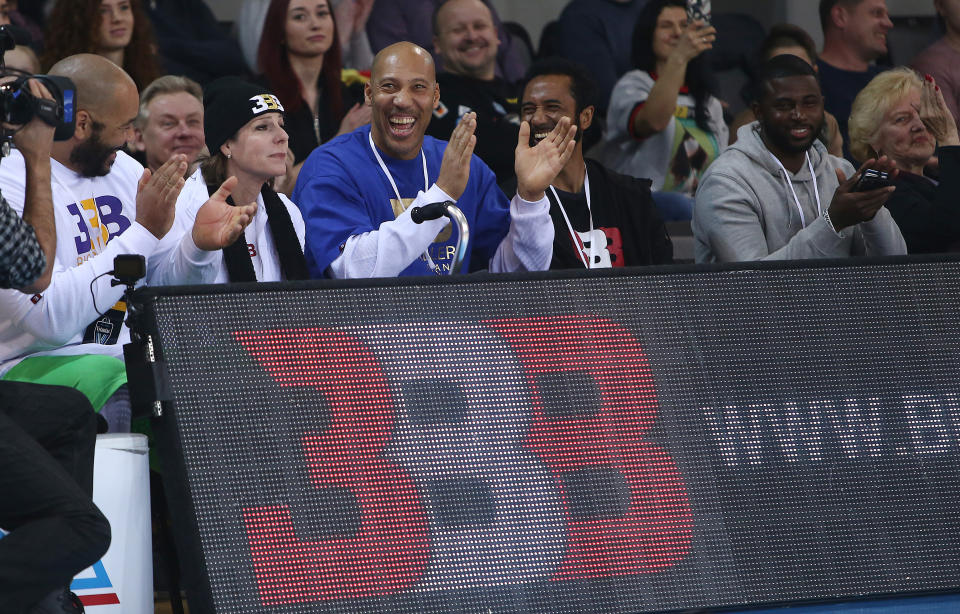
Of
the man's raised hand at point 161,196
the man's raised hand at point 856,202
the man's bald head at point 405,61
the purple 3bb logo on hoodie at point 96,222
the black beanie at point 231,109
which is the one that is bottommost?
the man's raised hand at point 856,202

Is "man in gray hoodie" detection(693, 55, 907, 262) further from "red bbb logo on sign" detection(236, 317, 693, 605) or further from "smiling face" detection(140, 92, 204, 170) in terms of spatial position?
"smiling face" detection(140, 92, 204, 170)

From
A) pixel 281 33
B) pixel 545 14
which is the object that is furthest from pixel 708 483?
pixel 545 14

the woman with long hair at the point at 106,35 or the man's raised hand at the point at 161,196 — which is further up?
the woman with long hair at the point at 106,35

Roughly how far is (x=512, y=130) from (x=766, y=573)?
319cm

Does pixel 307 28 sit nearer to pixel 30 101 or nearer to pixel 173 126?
pixel 173 126

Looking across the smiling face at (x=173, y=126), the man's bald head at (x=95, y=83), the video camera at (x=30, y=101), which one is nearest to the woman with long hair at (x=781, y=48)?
the smiling face at (x=173, y=126)

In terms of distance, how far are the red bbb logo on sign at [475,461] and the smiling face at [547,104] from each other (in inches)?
78.4

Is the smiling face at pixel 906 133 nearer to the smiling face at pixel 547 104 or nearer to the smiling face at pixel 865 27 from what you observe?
the smiling face at pixel 547 104

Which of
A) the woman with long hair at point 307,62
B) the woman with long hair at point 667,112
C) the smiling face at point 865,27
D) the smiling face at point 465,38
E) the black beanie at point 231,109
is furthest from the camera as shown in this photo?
the smiling face at point 865,27

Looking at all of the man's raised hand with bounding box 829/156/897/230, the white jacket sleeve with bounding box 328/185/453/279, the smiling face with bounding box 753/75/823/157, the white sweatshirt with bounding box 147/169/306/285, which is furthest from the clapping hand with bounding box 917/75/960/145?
the white sweatshirt with bounding box 147/169/306/285

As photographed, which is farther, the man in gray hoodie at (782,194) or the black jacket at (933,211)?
the black jacket at (933,211)

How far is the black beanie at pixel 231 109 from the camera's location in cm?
463

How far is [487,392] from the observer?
11.6ft

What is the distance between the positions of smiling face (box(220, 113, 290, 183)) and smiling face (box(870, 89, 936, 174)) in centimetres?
275
